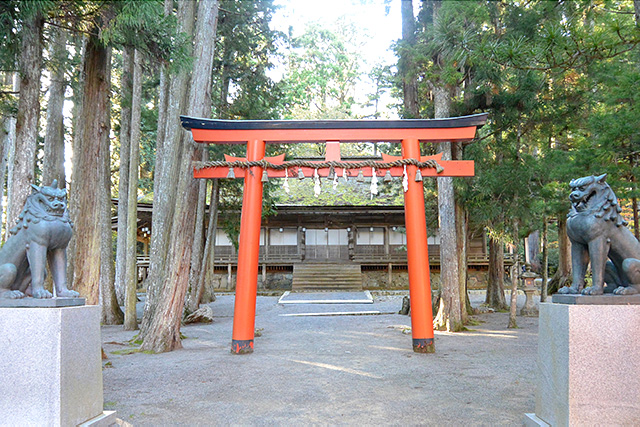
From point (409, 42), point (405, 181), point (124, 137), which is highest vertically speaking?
point (409, 42)

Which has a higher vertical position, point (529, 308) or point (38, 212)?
point (38, 212)

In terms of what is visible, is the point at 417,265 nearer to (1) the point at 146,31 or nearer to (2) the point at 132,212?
(1) the point at 146,31

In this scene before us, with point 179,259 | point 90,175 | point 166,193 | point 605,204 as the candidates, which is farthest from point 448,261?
point 90,175

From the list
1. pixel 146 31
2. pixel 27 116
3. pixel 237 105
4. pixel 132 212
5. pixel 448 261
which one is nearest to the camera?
pixel 27 116

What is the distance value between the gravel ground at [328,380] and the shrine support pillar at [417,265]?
305mm

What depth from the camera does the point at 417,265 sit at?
6945 millimetres

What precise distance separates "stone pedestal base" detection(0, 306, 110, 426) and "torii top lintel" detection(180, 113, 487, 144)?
4628 mm

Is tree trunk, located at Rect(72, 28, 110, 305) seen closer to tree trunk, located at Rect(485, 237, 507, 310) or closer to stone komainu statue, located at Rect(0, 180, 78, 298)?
stone komainu statue, located at Rect(0, 180, 78, 298)


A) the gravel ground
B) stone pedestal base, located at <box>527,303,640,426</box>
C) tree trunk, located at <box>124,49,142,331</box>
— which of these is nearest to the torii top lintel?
tree trunk, located at <box>124,49,142,331</box>

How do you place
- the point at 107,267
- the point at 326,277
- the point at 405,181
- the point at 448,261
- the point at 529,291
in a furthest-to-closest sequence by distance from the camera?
the point at 326,277, the point at 529,291, the point at 107,267, the point at 448,261, the point at 405,181

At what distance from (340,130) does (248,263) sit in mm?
2550

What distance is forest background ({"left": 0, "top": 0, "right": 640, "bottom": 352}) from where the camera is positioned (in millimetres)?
5109

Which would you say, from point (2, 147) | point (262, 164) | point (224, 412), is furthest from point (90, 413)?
point (2, 147)

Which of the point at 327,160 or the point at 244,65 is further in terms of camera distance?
the point at 244,65
